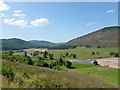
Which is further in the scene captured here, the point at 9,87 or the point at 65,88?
the point at 65,88

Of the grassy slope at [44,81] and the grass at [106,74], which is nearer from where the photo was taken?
the grassy slope at [44,81]

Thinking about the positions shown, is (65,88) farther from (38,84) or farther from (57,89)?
(38,84)

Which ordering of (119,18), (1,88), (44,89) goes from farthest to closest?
(119,18)
(44,89)
(1,88)

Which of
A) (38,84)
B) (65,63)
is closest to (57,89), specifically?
(38,84)

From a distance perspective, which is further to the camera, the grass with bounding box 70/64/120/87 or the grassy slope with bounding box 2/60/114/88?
the grass with bounding box 70/64/120/87

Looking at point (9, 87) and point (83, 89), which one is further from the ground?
point (9, 87)

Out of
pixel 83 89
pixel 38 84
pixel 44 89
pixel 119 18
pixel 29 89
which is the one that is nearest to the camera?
pixel 29 89

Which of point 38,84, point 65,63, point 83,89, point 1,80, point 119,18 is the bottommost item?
point 65,63

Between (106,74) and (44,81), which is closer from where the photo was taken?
(44,81)

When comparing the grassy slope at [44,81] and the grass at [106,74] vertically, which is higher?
the grassy slope at [44,81]

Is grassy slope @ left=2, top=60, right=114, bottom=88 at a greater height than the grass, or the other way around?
grassy slope @ left=2, top=60, right=114, bottom=88

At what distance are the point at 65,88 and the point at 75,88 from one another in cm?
103

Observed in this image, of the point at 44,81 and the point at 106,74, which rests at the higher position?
the point at 44,81

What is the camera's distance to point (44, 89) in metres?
9.57
